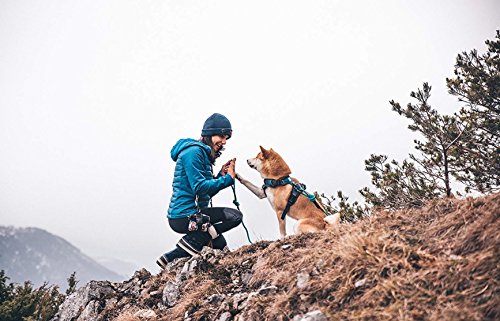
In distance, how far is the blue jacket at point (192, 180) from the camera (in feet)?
16.7

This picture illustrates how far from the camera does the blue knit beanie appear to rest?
5.61 m

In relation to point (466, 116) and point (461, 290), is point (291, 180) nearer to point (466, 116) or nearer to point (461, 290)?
point (461, 290)

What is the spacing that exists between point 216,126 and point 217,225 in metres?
1.60

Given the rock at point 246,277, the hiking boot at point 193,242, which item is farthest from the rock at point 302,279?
the hiking boot at point 193,242

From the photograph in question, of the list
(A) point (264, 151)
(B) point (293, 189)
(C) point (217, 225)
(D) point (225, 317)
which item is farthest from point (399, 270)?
(A) point (264, 151)

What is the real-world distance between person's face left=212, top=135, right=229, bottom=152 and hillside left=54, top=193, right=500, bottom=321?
72.5 inches

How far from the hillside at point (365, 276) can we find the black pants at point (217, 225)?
0.64 meters

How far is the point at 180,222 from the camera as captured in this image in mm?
5250

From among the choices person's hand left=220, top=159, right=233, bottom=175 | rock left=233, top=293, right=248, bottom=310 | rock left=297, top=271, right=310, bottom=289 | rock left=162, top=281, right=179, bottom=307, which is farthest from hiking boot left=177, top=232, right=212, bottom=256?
rock left=297, top=271, right=310, bottom=289

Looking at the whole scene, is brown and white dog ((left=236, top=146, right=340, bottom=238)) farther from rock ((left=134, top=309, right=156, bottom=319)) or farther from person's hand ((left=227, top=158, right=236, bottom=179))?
rock ((left=134, top=309, right=156, bottom=319))

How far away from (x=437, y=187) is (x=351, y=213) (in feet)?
7.35

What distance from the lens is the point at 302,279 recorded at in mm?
3229

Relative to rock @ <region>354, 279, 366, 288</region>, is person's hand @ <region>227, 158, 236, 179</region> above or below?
above

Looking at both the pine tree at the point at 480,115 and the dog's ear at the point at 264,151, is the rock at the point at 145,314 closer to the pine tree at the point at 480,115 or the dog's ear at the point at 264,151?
the dog's ear at the point at 264,151
